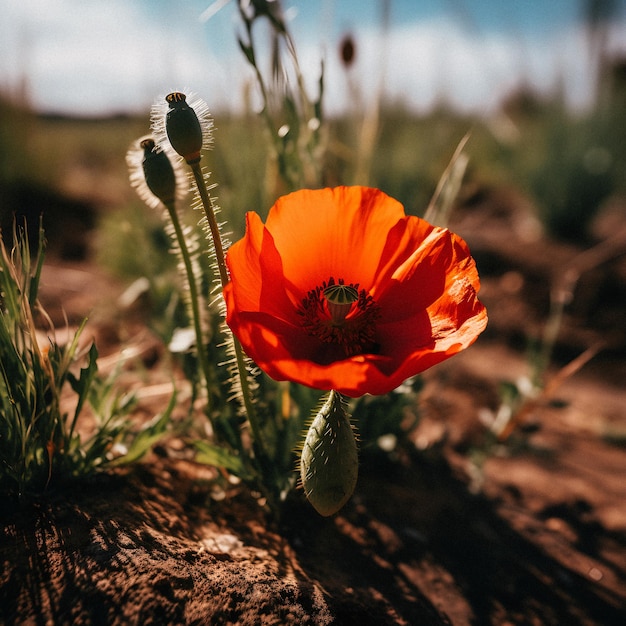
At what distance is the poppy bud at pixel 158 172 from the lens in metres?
0.94

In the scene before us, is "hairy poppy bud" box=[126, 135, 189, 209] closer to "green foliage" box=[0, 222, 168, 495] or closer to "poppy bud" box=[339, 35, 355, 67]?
"green foliage" box=[0, 222, 168, 495]

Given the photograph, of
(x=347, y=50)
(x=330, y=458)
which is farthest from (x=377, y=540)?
(x=347, y=50)

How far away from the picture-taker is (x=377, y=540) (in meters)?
1.29

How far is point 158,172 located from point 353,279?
1.34 feet

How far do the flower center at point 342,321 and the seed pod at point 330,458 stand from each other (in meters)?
0.13

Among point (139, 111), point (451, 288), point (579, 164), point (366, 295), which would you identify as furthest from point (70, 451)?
point (579, 164)

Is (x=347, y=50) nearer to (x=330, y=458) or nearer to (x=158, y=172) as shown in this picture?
(x=158, y=172)

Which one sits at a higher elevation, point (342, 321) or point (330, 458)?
point (342, 321)

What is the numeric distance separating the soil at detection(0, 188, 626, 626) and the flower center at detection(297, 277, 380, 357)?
43 centimetres

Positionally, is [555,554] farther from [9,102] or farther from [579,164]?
[9,102]

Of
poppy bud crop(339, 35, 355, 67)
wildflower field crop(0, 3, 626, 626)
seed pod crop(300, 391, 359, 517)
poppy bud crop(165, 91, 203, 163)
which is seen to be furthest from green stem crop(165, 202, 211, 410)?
poppy bud crop(339, 35, 355, 67)

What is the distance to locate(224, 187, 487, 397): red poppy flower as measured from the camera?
907 mm

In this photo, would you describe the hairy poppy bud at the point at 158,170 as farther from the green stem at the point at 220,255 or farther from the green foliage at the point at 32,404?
the green foliage at the point at 32,404

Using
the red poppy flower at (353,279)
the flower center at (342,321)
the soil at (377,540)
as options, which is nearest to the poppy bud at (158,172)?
the red poppy flower at (353,279)
